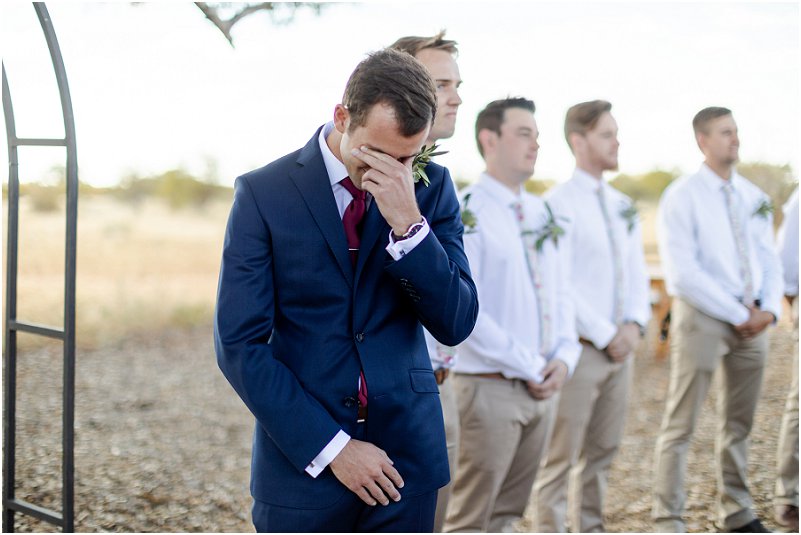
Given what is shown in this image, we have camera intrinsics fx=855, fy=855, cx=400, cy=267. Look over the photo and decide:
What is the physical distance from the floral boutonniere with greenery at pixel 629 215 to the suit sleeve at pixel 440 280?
2.60 meters

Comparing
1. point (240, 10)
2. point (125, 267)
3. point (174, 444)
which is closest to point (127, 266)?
point (125, 267)

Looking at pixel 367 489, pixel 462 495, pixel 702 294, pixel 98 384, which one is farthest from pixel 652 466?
pixel 98 384

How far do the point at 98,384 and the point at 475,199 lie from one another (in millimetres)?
6481

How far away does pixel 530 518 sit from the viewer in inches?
209

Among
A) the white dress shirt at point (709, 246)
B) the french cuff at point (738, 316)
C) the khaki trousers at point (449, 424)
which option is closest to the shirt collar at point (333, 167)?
the khaki trousers at point (449, 424)

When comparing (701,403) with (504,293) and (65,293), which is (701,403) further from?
(65,293)

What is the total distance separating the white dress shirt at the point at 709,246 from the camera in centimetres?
464

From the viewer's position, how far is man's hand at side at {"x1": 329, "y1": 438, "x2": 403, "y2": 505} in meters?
2.09

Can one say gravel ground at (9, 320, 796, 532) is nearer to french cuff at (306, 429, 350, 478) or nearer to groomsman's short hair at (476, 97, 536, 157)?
groomsman's short hair at (476, 97, 536, 157)

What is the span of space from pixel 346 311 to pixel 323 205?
0.27 m

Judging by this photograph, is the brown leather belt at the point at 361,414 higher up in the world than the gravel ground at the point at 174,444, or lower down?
higher up

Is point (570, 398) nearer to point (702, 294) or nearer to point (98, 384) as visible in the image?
point (702, 294)

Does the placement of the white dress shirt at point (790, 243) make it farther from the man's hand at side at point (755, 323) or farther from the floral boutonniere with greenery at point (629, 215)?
the floral boutonniere with greenery at point (629, 215)

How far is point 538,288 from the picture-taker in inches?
150
